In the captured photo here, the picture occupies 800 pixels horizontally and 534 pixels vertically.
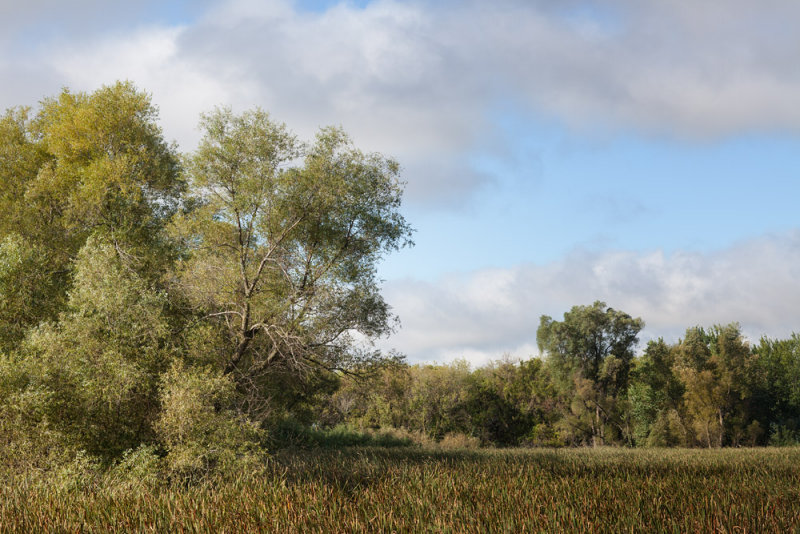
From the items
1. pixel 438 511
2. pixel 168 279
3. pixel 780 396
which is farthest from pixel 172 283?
pixel 780 396

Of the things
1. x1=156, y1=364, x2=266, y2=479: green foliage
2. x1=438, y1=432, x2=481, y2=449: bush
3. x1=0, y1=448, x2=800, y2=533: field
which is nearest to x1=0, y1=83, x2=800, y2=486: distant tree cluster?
x1=156, y1=364, x2=266, y2=479: green foliage

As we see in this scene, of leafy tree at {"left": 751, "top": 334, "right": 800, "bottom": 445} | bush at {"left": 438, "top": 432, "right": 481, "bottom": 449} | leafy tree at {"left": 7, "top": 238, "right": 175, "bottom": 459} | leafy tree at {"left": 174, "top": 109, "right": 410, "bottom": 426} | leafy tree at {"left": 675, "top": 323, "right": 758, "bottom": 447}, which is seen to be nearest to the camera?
leafy tree at {"left": 7, "top": 238, "right": 175, "bottom": 459}

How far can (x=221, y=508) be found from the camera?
341 inches

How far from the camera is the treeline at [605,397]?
40000 mm

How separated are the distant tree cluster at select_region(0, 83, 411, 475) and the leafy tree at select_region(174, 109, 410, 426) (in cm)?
5

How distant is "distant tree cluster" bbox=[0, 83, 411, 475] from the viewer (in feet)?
47.3

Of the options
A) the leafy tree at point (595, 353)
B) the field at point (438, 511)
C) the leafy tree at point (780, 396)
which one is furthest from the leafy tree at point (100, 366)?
the leafy tree at point (780, 396)

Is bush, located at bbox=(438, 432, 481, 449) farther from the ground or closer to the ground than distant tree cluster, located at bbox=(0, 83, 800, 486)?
closer to the ground

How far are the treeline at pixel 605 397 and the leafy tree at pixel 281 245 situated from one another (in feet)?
65.2

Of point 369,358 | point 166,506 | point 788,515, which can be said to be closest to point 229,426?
point 166,506

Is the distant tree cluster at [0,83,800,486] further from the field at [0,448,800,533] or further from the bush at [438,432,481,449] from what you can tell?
the bush at [438,432,481,449]

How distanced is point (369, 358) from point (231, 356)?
14.4 ft

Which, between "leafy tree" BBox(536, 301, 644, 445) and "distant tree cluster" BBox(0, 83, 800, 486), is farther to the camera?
"leafy tree" BBox(536, 301, 644, 445)

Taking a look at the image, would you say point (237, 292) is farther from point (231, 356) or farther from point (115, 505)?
point (115, 505)
